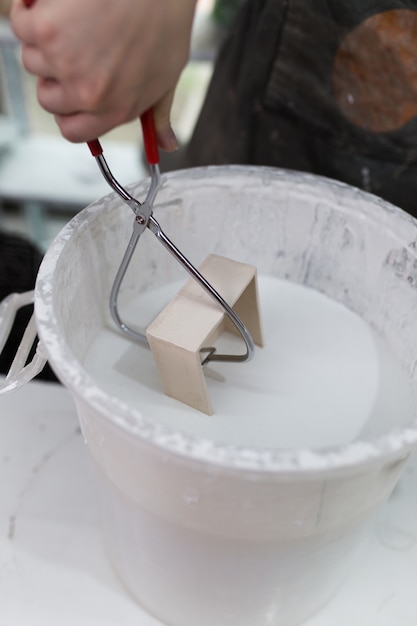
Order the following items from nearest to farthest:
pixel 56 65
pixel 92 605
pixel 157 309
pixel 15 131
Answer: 1. pixel 56 65
2. pixel 92 605
3. pixel 157 309
4. pixel 15 131

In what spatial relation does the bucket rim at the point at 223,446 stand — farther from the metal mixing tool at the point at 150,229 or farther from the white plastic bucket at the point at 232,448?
the metal mixing tool at the point at 150,229

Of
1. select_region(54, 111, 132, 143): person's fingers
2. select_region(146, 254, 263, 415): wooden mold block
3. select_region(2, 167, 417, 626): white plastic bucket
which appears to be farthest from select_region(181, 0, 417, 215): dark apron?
select_region(54, 111, 132, 143): person's fingers

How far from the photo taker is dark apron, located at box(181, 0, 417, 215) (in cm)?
61

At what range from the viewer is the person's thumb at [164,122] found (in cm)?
41

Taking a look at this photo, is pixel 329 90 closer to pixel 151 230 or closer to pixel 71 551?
pixel 151 230

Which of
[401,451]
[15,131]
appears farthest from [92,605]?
[15,131]

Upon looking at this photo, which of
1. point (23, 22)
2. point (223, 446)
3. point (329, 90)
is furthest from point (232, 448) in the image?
point (329, 90)

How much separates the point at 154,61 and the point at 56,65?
6 cm

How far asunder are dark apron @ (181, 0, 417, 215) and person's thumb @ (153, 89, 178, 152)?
10.9 inches

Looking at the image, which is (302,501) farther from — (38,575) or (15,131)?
(15,131)

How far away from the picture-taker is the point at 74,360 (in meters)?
0.39

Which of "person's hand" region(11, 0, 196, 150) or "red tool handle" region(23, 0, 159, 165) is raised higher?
"person's hand" region(11, 0, 196, 150)

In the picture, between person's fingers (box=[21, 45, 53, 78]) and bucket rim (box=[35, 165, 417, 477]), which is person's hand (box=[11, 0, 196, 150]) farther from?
bucket rim (box=[35, 165, 417, 477])

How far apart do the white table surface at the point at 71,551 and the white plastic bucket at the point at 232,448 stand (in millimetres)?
25
